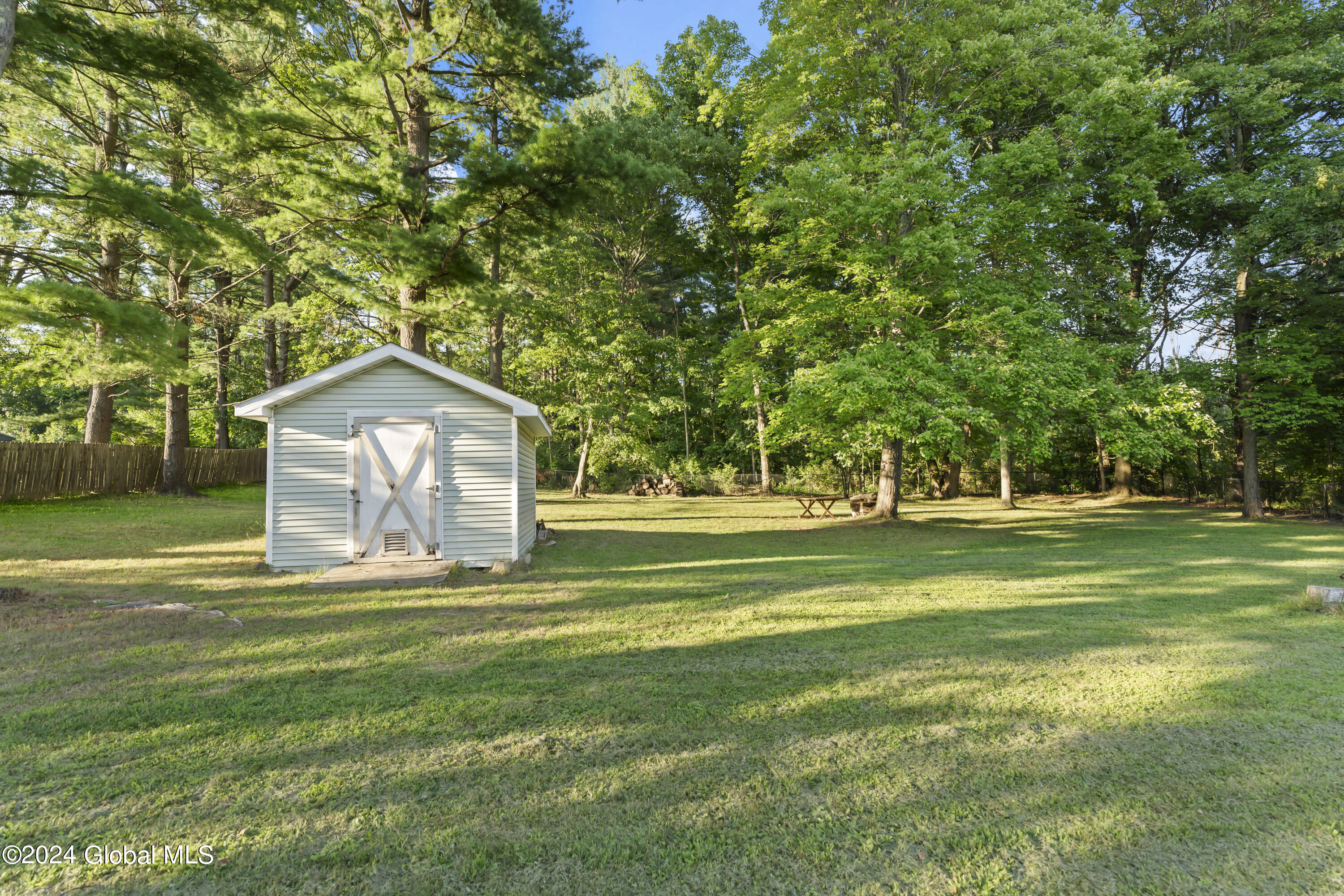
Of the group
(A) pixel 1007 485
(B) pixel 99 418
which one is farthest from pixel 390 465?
(A) pixel 1007 485

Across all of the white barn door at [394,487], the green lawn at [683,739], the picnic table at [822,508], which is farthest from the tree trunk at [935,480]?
the white barn door at [394,487]

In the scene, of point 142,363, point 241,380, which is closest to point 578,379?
point 142,363

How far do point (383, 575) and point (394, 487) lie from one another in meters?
1.54

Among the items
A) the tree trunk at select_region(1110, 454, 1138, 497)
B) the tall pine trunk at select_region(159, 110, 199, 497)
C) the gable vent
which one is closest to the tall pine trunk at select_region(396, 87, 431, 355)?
the gable vent

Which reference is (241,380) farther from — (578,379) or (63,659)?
(63,659)

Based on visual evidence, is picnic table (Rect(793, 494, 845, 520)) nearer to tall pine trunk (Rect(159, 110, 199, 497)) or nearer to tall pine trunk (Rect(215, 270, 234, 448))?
tall pine trunk (Rect(159, 110, 199, 497))

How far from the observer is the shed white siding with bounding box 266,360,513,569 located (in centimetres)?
884

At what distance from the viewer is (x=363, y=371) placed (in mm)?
9109

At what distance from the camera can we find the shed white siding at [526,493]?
9.84 m

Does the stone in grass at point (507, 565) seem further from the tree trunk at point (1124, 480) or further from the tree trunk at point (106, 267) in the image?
the tree trunk at point (1124, 480)

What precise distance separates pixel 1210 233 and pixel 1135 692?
834 inches

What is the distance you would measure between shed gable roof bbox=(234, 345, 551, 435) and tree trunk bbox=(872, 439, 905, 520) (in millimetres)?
10199

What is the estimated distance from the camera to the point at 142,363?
8.46 m

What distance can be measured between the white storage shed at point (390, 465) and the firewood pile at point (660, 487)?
17.0 metres
